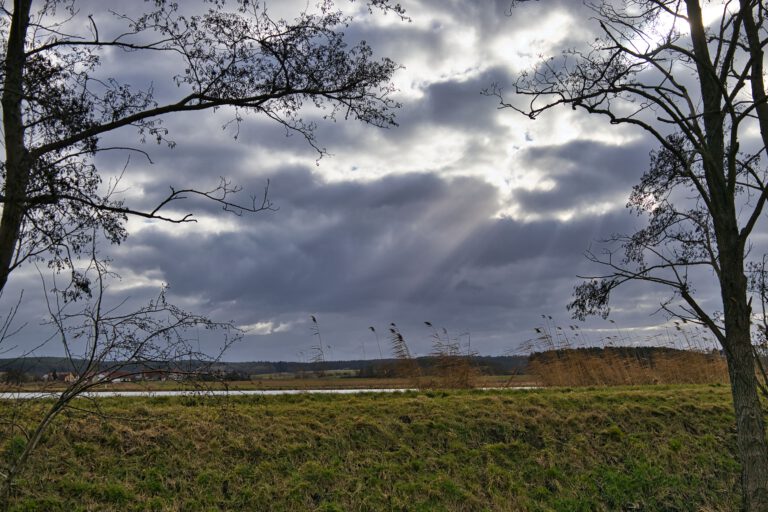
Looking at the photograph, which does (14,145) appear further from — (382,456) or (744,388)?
(744,388)

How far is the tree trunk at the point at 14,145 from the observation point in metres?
5.71

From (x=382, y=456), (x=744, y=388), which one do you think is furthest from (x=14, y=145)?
(x=744, y=388)

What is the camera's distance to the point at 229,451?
8.70 m

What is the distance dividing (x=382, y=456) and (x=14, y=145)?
6.77m

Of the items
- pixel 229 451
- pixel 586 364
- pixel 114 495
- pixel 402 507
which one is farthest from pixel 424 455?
pixel 586 364

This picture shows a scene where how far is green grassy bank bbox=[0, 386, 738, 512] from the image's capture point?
777cm

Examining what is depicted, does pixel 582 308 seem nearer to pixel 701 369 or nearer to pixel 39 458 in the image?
pixel 39 458

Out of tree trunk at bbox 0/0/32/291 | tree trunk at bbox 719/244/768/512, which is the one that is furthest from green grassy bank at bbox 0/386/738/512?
tree trunk at bbox 0/0/32/291

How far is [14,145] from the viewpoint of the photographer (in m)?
6.08

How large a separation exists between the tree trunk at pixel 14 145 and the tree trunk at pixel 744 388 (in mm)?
8066

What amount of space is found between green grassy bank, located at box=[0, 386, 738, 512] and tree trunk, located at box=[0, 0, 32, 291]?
2.65 meters

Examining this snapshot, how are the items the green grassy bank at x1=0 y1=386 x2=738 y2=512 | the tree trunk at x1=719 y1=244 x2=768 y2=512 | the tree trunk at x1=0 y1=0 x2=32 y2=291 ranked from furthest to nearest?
the green grassy bank at x1=0 y1=386 x2=738 y2=512
the tree trunk at x1=719 y1=244 x2=768 y2=512
the tree trunk at x1=0 y1=0 x2=32 y2=291

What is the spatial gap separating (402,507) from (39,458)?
5084 millimetres

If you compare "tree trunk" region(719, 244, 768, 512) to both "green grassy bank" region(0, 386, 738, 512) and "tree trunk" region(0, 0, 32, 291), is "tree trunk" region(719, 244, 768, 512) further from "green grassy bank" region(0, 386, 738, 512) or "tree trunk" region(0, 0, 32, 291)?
"tree trunk" region(0, 0, 32, 291)
